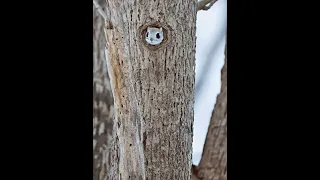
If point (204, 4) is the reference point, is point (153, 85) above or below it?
below

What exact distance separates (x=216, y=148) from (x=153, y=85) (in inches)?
53.1

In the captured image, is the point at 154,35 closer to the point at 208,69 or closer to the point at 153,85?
the point at 153,85

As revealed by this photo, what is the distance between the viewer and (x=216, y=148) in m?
2.46

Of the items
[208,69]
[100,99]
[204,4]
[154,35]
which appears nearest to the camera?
[154,35]

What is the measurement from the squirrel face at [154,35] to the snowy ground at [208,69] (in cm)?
115

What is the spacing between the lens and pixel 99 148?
2781mm

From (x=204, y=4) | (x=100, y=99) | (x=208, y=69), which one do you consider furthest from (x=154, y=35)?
(x=100, y=99)

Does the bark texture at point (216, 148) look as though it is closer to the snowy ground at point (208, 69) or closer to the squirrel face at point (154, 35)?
the snowy ground at point (208, 69)

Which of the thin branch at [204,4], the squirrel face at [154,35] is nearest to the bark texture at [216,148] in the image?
the thin branch at [204,4]

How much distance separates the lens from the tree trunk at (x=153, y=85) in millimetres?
1121
